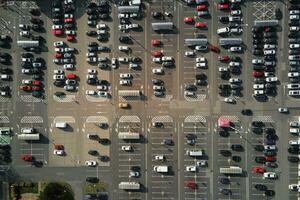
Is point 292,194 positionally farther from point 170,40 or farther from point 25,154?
point 25,154

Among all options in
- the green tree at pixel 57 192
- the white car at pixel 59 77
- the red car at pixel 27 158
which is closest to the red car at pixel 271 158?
the green tree at pixel 57 192

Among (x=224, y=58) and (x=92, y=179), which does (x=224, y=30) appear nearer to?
(x=224, y=58)

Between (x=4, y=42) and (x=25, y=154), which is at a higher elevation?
(x=4, y=42)

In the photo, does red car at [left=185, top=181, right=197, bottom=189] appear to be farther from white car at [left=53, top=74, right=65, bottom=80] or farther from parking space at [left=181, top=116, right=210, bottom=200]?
white car at [left=53, top=74, right=65, bottom=80]

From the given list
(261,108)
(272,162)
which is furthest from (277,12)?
(272,162)

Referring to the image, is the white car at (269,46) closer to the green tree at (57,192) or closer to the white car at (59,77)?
the white car at (59,77)

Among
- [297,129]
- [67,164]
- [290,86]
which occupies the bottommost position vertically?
[67,164]

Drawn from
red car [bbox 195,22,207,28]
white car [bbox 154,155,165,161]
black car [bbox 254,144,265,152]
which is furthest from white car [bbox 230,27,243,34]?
white car [bbox 154,155,165,161]
